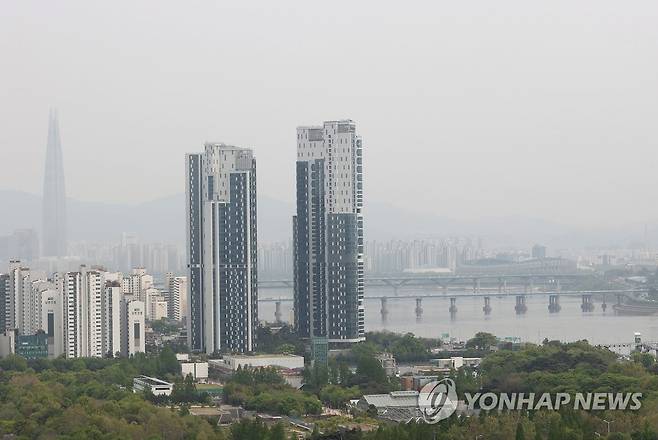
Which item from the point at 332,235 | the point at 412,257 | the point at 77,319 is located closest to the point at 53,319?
the point at 77,319

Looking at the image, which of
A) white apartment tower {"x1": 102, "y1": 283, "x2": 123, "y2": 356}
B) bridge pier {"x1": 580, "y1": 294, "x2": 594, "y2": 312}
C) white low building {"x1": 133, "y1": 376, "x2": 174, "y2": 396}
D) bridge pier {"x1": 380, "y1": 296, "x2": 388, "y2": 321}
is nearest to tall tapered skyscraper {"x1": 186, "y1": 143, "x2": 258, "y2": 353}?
white apartment tower {"x1": 102, "y1": 283, "x2": 123, "y2": 356}

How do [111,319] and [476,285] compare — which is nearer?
[111,319]

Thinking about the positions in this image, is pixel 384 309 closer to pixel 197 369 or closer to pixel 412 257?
pixel 197 369

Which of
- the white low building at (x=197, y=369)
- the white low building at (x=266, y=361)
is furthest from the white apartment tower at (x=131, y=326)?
the white low building at (x=197, y=369)

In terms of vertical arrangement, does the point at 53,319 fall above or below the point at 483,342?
above

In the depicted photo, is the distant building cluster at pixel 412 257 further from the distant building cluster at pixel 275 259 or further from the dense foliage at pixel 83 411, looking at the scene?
the dense foliage at pixel 83 411

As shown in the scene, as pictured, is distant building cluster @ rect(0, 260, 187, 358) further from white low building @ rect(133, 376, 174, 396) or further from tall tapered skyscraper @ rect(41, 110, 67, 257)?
tall tapered skyscraper @ rect(41, 110, 67, 257)

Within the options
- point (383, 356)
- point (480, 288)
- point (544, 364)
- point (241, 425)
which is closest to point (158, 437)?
point (241, 425)
